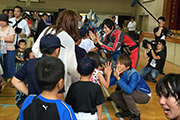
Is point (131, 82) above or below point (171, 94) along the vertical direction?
below

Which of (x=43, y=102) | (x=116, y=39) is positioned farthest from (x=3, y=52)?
(x=43, y=102)

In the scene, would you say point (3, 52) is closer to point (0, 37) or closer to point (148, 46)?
point (0, 37)

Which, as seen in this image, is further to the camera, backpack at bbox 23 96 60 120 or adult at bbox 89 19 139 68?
adult at bbox 89 19 139 68

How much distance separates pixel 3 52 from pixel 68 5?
39.9ft

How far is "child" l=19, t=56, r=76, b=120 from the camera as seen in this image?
130 cm

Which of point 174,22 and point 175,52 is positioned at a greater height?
point 174,22

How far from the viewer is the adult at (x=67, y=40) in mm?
2121

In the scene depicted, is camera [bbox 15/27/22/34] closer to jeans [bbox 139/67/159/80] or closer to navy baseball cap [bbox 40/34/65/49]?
navy baseball cap [bbox 40/34/65/49]

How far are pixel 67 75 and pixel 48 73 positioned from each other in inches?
35.0

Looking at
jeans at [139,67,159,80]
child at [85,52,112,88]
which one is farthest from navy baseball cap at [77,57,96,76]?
jeans at [139,67,159,80]

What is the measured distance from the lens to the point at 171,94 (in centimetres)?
111

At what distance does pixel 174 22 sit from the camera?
963 cm

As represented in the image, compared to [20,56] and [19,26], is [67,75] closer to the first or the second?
[20,56]

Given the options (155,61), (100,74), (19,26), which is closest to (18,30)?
(19,26)
